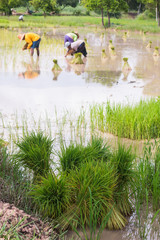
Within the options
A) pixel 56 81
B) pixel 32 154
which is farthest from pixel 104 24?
pixel 32 154

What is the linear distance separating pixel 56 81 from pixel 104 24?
74.0ft

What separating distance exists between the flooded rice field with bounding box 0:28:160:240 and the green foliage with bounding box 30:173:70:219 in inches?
15.9

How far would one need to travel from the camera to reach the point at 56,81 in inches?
363

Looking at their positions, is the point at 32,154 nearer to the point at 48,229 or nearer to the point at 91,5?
the point at 48,229

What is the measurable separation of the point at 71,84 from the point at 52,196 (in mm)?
6204

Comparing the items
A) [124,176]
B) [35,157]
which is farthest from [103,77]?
[124,176]

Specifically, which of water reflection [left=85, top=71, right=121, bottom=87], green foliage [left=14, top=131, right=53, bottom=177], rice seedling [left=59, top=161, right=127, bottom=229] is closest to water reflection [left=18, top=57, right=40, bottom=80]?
water reflection [left=85, top=71, right=121, bottom=87]

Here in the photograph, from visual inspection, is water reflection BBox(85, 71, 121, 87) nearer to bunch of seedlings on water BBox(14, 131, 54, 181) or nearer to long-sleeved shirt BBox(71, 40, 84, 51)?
long-sleeved shirt BBox(71, 40, 84, 51)

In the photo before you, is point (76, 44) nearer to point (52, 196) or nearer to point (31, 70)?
point (31, 70)

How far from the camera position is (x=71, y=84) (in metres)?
8.93

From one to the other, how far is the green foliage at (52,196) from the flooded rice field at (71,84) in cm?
40

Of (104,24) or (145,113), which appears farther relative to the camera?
(104,24)

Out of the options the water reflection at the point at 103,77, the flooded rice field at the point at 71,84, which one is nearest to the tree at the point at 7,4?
the flooded rice field at the point at 71,84

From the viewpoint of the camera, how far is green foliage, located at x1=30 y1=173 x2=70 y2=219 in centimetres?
287
